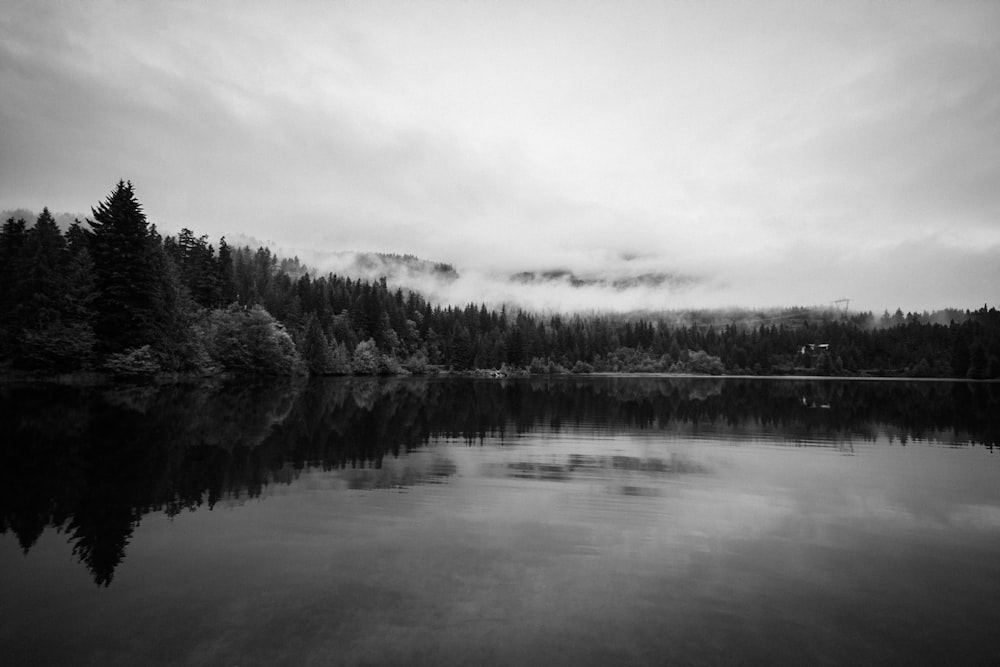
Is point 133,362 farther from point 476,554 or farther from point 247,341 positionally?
point 476,554

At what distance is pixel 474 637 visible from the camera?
880cm

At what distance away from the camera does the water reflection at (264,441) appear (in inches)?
611

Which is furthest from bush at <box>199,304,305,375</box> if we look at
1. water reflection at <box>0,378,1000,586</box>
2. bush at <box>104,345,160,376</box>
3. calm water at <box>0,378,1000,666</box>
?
calm water at <box>0,378,1000,666</box>

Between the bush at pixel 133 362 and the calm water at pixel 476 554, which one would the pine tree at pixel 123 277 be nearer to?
the bush at pixel 133 362

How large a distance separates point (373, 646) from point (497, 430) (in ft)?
94.2

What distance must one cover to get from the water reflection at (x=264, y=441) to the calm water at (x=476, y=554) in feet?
0.70

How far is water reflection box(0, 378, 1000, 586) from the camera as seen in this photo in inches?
611

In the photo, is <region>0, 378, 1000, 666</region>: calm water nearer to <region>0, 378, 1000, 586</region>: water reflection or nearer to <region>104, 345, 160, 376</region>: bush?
<region>0, 378, 1000, 586</region>: water reflection

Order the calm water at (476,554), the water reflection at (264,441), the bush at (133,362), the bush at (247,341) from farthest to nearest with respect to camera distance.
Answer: the bush at (247,341)
the bush at (133,362)
the water reflection at (264,441)
the calm water at (476,554)

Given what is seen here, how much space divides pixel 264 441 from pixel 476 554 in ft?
60.8

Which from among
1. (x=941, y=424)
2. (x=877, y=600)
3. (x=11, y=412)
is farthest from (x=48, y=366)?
(x=941, y=424)

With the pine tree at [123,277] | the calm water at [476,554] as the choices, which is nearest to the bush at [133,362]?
the pine tree at [123,277]

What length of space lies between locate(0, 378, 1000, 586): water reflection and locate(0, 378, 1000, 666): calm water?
0.21 metres

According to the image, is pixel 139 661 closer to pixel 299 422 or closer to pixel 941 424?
pixel 299 422
